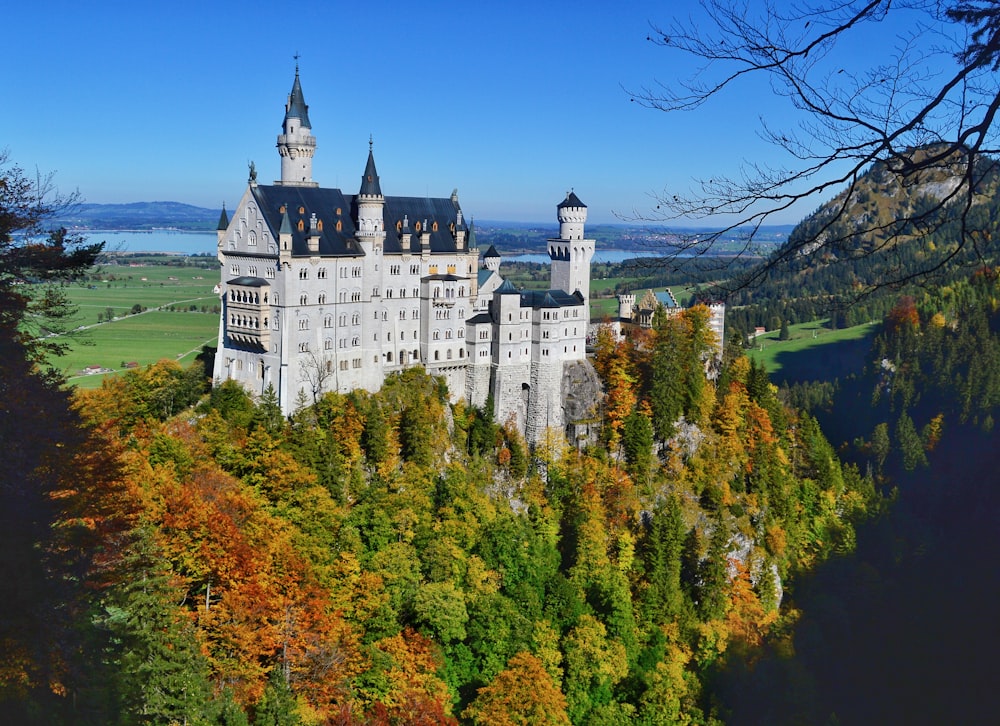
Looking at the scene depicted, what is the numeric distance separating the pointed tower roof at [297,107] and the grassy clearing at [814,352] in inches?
3828

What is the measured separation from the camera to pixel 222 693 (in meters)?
37.0

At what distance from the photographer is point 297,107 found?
209 ft

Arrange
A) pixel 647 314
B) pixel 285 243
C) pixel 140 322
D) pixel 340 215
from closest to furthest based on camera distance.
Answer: pixel 285 243, pixel 340 215, pixel 647 314, pixel 140 322

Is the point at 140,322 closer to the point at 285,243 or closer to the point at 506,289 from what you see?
the point at 506,289

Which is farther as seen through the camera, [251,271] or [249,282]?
[251,271]

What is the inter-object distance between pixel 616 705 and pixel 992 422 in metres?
69.9

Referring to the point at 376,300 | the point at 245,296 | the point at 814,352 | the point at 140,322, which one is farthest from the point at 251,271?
the point at 814,352

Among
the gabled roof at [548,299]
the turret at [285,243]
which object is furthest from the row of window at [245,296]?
the gabled roof at [548,299]

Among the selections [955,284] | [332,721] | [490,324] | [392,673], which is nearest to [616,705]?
[392,673]

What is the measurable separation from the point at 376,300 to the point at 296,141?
39.8 feet

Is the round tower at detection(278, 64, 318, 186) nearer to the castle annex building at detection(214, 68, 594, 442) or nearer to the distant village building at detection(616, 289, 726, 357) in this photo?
the castle annex building at detection(214, 68, 594, 442)

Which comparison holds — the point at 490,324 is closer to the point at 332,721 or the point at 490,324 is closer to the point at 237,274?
the point at 237,274

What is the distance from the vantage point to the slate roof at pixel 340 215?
191 feet

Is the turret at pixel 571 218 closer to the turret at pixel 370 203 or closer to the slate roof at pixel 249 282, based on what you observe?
the turret at pixel 370 203
